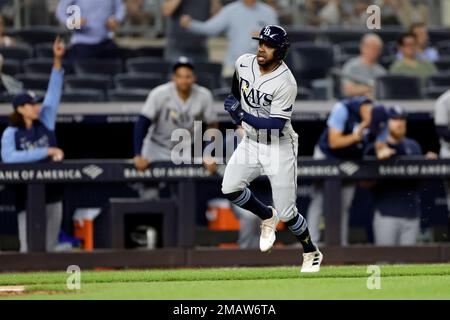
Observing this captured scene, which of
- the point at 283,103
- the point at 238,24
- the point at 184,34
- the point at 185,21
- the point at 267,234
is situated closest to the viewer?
the point at 283,103

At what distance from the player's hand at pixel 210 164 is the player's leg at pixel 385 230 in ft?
4.81

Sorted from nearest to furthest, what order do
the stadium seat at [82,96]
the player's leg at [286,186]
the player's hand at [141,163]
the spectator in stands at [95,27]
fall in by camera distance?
1. the player's leg at [286,186]
2. the player's hand at [141,163]
3. the stadium seat at [82,96]
4. the spectator in stands at [95,27]

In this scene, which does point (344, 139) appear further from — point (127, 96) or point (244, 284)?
point (244, 284)

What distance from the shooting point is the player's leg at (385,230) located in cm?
1166

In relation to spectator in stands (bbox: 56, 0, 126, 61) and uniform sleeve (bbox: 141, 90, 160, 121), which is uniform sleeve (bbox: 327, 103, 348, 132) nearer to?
uniform sleeve (bbox: 141, 90, 160, 121)

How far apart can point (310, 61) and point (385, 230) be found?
8.55 feet

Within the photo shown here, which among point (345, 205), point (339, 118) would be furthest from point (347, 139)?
point (345, 205)

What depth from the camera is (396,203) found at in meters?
11.6

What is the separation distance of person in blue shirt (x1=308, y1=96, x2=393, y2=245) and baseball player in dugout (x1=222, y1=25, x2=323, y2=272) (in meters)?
2.33

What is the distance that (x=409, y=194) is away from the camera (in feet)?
38.3

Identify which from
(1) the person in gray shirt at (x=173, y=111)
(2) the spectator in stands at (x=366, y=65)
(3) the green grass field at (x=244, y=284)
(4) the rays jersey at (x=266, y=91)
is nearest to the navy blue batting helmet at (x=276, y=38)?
(4) the rays jersey at (x=266, y=91)

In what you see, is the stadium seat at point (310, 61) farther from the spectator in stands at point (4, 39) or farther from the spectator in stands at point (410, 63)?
the spectator in stands at point (4, 39)

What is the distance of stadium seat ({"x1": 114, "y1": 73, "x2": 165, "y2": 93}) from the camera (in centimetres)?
1312

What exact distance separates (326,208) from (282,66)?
2.87 meters
